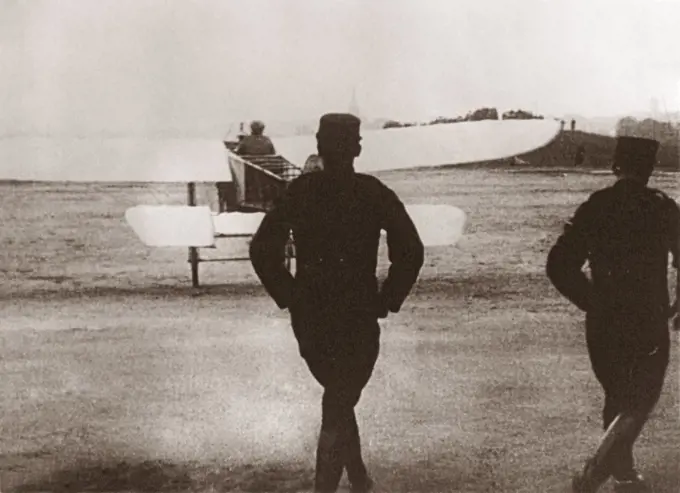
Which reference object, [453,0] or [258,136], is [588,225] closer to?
[453,0]

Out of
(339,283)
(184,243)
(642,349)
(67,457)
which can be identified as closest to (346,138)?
(339,283)

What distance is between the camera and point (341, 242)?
2.20m

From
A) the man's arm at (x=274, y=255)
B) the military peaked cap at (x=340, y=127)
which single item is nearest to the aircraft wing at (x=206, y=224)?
the man's arm at (x=274, y=255)

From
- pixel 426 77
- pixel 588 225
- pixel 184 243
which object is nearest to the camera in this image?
pixel 588 225

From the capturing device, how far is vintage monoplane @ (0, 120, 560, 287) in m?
2.47

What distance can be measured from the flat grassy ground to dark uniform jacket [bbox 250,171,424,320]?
0.81ft

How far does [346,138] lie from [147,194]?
70cm

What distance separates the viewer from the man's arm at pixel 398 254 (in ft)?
7.22

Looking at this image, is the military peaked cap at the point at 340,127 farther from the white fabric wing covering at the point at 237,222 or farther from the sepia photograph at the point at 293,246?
the white fabric wing covering at the point at 237,222

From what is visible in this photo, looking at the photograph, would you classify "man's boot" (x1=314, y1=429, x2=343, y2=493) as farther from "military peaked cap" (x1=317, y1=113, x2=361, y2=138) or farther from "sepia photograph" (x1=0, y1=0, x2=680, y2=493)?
"military peaked cap" (x1=317, y1=113, x2=361, y2=138)

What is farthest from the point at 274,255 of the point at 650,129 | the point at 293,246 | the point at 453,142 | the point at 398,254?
the point at 650,129

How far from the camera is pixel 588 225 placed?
233 centimetres

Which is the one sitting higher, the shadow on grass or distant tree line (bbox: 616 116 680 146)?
distant tree line (bbox: 616 116 680 146)

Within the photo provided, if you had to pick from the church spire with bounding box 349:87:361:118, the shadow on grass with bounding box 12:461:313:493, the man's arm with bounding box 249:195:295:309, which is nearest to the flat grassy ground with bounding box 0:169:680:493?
the shadow on grass with bounding box 12:461:313:493
